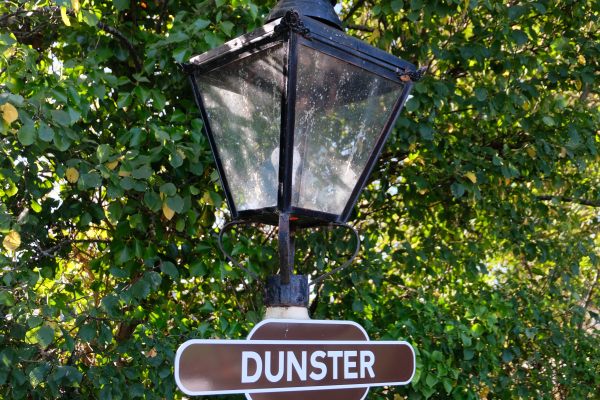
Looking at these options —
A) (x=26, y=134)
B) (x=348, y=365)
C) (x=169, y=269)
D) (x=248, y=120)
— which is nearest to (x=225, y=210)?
(x=169, y=269)

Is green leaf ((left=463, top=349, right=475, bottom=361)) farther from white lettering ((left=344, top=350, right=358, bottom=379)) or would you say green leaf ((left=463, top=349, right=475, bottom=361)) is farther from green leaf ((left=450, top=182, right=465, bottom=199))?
white lettering ((left=344, top=350, right=358, bottom=379))

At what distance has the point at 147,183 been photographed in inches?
114

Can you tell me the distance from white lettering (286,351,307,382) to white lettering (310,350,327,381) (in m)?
0.02

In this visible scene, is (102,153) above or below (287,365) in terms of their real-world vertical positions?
above

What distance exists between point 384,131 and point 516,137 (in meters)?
2.74

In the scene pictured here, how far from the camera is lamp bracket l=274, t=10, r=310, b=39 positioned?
153 centimetres

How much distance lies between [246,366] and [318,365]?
216 millimetres

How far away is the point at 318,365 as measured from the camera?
1621 millimetres

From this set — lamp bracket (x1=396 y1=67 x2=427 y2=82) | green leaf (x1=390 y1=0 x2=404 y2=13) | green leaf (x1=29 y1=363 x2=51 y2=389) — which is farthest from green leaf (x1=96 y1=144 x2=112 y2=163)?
green leaf (x1=390 y1=0 x2=404 y2=13)

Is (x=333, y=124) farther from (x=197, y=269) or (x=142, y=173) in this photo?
(x=197, y=269)

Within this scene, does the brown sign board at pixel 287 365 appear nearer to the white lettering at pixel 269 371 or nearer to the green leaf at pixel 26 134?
the white lettering at pixel 269 371

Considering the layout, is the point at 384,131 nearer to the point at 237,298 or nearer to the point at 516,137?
the point at 237,298

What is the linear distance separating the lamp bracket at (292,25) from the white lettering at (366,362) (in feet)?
2.60

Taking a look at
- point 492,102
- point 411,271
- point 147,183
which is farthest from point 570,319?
point 147,183
